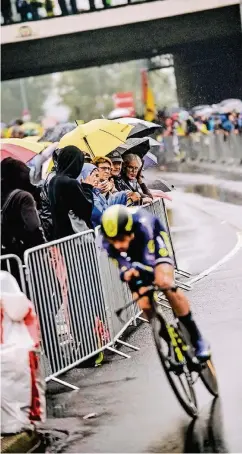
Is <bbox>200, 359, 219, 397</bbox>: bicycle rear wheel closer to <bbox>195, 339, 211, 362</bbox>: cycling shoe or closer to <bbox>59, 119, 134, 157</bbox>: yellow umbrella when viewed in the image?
<bbox>195, 339, 211, 362</bbox>: cycling shoe

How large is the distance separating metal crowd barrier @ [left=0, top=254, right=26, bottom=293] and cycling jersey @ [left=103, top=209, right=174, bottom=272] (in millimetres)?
1042

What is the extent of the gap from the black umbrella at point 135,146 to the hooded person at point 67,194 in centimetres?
223

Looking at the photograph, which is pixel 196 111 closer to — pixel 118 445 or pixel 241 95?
pixel 241 95

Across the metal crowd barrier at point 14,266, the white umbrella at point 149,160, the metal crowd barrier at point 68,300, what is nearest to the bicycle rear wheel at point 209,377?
the metal crowd barrier at point 68,300

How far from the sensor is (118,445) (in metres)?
6.85

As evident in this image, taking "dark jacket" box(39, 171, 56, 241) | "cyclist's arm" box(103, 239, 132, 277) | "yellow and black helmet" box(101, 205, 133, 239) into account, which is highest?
"dark jacket" box(39, 171, 56, 241)

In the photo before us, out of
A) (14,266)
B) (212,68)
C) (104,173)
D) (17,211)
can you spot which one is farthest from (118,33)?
(14,266)

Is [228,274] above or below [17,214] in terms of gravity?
below

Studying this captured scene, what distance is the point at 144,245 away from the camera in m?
7.42

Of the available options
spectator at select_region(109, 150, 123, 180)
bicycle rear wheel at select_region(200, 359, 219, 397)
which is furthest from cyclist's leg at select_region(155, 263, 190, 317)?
spectator at select_region(109, 150, 123, 180)

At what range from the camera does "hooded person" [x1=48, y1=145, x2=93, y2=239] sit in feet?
31.5

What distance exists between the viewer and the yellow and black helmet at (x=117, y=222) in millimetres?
7238

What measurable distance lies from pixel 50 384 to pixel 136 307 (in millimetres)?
2742

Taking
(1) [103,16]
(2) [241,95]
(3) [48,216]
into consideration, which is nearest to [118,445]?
(3) [48,216]
